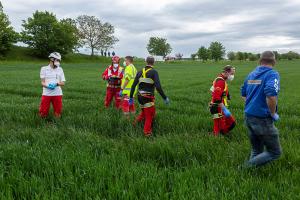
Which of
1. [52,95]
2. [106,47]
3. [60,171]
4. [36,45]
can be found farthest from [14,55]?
[60,171]

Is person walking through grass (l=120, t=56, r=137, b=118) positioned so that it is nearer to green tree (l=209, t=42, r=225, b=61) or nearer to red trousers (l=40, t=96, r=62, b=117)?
red trousers (l=40, t=96, r=62, b=117)

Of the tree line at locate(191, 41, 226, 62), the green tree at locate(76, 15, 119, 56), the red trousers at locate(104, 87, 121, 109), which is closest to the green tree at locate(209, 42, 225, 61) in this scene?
the tree line at locate(191, 41, 226, 62)

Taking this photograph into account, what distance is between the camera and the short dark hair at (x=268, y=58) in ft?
15.5

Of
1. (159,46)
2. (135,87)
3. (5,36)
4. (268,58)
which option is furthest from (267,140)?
(159,46)

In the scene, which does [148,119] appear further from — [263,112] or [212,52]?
[212,52]

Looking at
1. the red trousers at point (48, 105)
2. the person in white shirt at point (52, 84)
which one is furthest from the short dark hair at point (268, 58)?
the red trousers at point (48, 105)

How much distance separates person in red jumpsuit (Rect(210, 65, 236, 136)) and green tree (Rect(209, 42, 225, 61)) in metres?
143

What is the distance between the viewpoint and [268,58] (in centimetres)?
474

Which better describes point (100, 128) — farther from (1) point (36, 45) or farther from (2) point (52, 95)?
(1) point (36, 45)

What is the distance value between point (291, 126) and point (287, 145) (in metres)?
2.67

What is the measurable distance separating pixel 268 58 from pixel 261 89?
17.7 inches

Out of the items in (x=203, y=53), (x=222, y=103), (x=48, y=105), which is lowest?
(x=48, y=105)

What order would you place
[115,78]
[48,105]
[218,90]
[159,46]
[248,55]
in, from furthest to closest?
[248,55], [159,46], [115,78], [48,105], [218,90]

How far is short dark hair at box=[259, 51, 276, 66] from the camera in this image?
4734 mm
